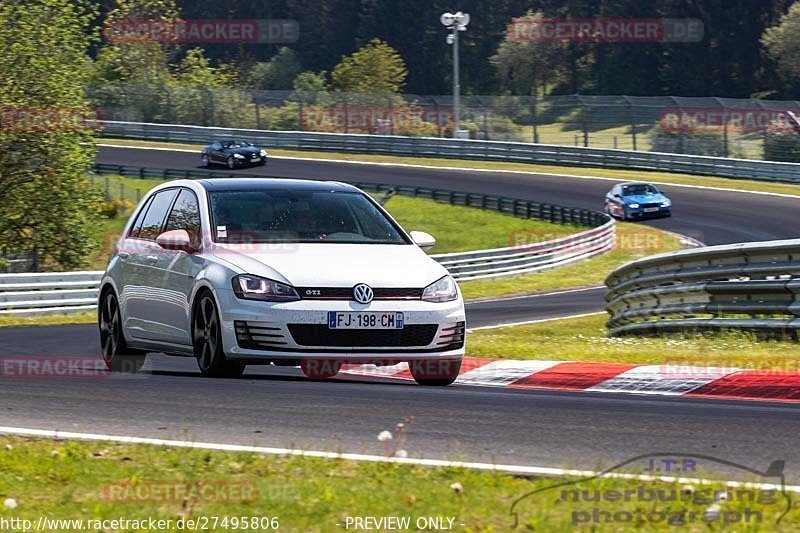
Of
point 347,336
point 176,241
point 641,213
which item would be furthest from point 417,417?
point 641,213

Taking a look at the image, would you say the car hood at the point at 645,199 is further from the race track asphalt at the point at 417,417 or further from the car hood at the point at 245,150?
the race track asphalt at the point at 417,417

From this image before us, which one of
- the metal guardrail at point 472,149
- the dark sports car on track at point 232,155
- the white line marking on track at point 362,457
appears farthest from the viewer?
the dark sports car on track at point 232,155

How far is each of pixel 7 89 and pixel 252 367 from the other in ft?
77.4

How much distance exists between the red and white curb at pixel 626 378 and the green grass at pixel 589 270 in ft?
61.7

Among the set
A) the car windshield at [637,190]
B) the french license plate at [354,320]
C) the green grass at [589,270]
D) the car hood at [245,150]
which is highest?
the french license plate at [354,320]

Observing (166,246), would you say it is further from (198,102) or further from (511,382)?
(198,102)

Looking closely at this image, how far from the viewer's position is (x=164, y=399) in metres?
7.98

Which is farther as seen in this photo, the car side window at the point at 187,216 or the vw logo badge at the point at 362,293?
the car side window at the point at 187,216

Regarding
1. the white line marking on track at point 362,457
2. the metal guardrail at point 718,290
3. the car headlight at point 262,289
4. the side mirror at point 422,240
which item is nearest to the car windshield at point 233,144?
the metal guardrail at point 718,290

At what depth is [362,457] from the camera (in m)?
5.97

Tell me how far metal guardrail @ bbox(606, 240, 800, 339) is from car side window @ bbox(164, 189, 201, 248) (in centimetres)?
510

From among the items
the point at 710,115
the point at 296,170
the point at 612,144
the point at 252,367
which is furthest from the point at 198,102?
the point at 252,367

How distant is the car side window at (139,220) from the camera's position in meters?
11.1

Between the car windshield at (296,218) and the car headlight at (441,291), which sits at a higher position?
the car windshield at (296,218)
